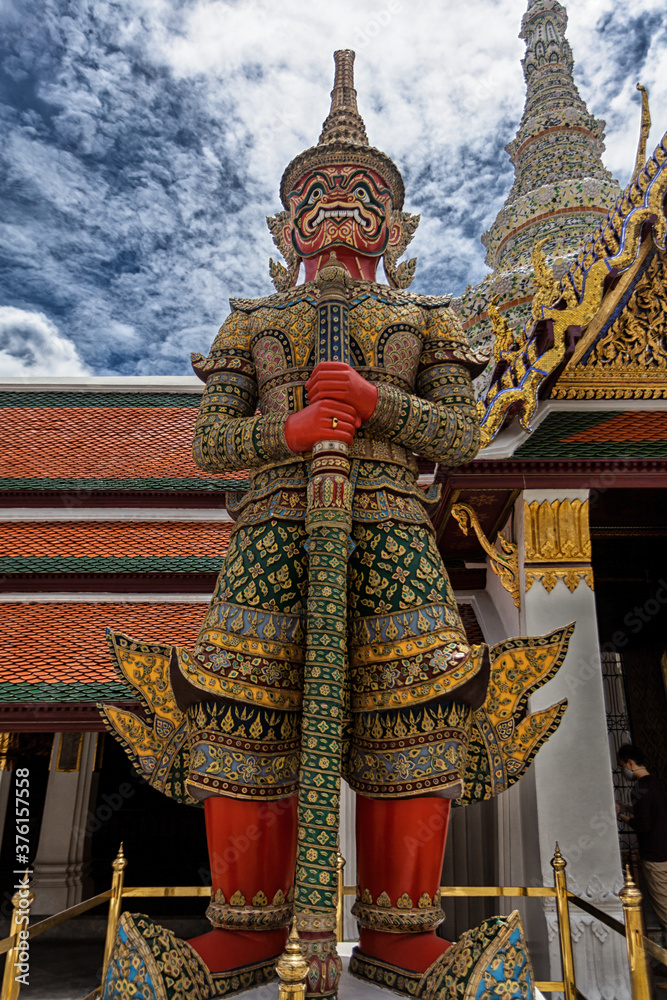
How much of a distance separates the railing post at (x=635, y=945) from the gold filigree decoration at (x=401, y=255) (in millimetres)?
2626

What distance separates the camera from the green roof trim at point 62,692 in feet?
12.3

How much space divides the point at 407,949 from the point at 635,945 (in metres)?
0.89

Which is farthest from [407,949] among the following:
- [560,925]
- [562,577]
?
[562,577]

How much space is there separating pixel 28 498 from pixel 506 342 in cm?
405

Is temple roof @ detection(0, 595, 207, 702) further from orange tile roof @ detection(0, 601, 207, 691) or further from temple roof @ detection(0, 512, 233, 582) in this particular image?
temple roof @ detection(0, 512, 233, 582)

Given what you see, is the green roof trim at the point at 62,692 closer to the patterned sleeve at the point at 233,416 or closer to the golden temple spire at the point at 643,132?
the patterned sleeve at the point at 233,416

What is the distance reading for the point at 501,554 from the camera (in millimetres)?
4582

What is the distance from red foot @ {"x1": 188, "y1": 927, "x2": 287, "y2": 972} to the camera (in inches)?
85.1

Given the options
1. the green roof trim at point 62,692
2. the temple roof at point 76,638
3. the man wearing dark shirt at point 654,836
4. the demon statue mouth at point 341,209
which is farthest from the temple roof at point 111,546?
the man wearing dark shirt at point 654,836

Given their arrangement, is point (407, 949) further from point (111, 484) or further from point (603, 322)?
point (111, 484)

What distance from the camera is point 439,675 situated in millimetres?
2312

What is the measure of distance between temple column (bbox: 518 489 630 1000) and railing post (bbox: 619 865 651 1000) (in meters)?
1.18

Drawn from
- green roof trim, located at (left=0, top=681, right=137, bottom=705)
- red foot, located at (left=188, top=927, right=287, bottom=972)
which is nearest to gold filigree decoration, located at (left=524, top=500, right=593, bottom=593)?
green roof trim, located at (left=0, top=681, right=137, bottom=705)

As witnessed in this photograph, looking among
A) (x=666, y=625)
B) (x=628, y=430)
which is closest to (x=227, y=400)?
(x=628, y=430)
